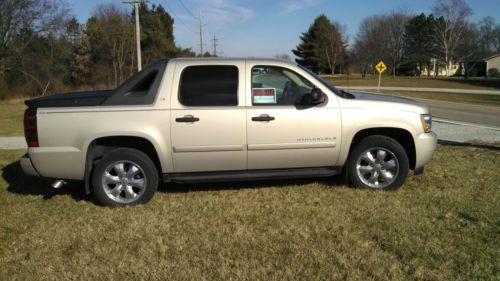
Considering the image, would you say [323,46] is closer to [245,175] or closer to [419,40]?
[419,40]

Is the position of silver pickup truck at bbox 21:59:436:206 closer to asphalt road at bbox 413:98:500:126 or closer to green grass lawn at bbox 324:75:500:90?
asphalt road at bbox 413:98:500:126

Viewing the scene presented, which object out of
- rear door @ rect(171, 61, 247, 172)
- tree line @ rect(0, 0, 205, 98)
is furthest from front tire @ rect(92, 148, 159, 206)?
tree line @ rect(0, 0, 205, 98)

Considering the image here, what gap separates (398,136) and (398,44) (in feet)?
264

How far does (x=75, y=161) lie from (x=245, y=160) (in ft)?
6.50

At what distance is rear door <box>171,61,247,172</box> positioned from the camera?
→ 502 cm

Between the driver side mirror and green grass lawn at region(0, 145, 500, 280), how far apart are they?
→ 1.21m

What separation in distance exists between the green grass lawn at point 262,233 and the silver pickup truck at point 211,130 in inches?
14.8

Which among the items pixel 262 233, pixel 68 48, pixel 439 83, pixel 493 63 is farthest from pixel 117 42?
pixel 493 63

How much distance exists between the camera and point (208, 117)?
5031 mm

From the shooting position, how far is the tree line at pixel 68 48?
36.2 meters

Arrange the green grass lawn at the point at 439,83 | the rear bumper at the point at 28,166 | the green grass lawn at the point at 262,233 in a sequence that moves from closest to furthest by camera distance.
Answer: the green grass lawn at the point at 262,233, the rear bumper at the point at 28,166, the green grass lawn at the point at 439,83

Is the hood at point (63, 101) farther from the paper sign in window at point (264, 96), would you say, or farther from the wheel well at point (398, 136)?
the wheel well at point (398, 136)

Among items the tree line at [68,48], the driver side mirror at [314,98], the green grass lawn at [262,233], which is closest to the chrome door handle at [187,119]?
the green grass lawn at [262,233]

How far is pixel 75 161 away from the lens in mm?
4945
